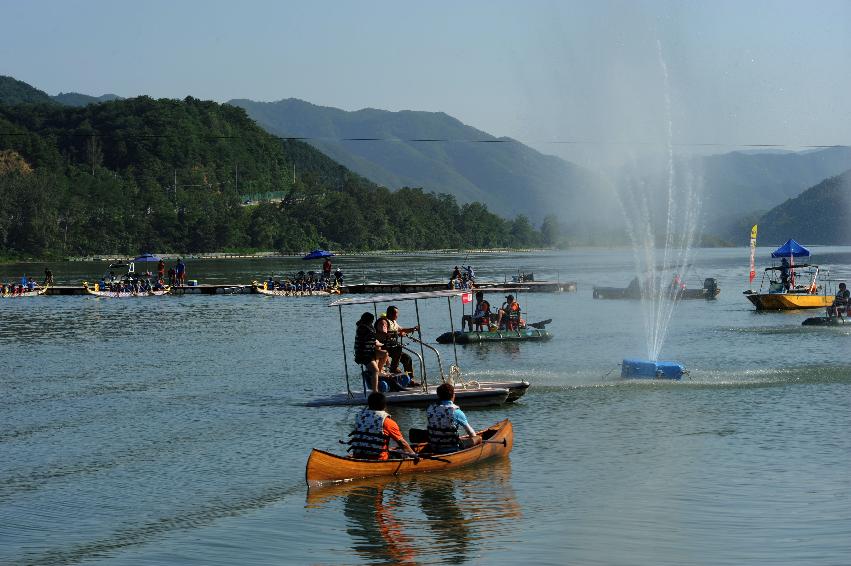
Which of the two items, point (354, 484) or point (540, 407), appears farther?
point (540, 407)

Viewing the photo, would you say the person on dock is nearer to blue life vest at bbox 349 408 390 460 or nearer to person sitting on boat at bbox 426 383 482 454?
person sitting on boat at bbox 426 383 482 454

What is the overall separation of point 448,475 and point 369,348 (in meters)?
8.03

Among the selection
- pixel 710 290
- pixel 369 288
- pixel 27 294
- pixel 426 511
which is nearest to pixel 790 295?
pixel 710 290

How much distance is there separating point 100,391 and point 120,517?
19.4m

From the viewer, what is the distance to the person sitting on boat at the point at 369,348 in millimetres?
32719

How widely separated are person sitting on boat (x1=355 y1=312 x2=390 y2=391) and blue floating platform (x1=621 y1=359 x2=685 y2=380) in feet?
37.8

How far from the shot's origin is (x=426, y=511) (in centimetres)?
2294

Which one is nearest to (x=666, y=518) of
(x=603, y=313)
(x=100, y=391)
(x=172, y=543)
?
(x=172, y=543)

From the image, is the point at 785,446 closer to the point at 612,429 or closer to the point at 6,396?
the point at 612,429

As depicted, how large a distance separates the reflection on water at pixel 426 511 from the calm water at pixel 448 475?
0.22 feet

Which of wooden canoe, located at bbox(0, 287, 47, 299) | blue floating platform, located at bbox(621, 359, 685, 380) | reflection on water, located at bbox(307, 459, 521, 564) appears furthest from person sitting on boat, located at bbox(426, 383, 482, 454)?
wooden canoe, located at bbox(0, 287, 47, 299)

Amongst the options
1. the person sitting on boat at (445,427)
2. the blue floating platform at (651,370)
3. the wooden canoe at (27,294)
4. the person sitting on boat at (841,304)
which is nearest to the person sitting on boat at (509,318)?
the blue floating platform at (651,370)

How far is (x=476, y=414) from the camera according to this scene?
111 ft

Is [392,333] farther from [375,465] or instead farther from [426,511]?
[426,511]
